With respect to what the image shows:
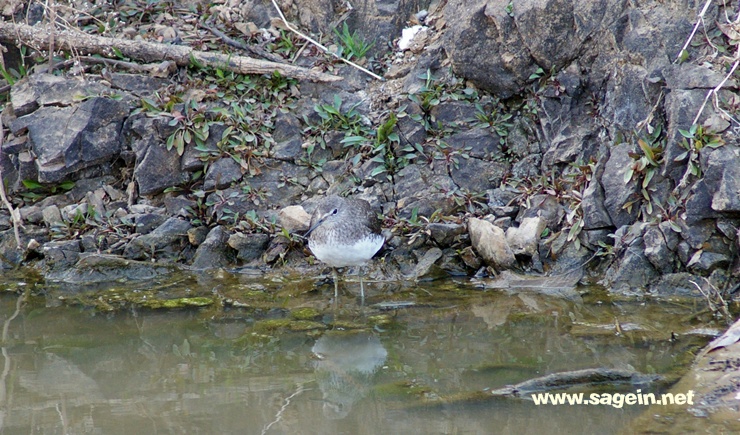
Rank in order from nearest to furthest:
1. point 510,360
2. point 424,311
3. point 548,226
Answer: point 510,360
point 424,311
point 548,226

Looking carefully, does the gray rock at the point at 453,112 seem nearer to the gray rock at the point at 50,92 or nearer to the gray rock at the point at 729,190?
the gray rock at the point at 729,190

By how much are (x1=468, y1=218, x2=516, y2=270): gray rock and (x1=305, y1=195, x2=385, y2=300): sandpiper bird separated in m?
1.19

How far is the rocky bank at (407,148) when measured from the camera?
9.23 meters

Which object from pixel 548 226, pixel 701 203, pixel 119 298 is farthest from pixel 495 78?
pixel 119 298

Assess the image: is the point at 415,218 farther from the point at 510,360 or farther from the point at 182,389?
the point at 182,389

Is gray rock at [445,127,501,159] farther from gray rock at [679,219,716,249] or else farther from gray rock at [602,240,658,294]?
gray rock at [679,219,716,249]

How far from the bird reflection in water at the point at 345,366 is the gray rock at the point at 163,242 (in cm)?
321

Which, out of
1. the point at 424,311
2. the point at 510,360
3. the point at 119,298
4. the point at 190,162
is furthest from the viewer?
the point at 190,162

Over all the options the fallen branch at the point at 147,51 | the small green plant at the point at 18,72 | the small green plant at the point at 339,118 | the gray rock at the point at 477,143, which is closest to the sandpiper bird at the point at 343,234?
the small green plant at the point at 339,118

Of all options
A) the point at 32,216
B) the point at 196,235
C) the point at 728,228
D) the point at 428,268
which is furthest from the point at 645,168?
the point at 32,216

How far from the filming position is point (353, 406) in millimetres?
6160

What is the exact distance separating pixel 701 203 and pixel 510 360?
3.12 metres

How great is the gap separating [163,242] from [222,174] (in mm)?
1199

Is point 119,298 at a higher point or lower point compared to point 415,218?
lower
